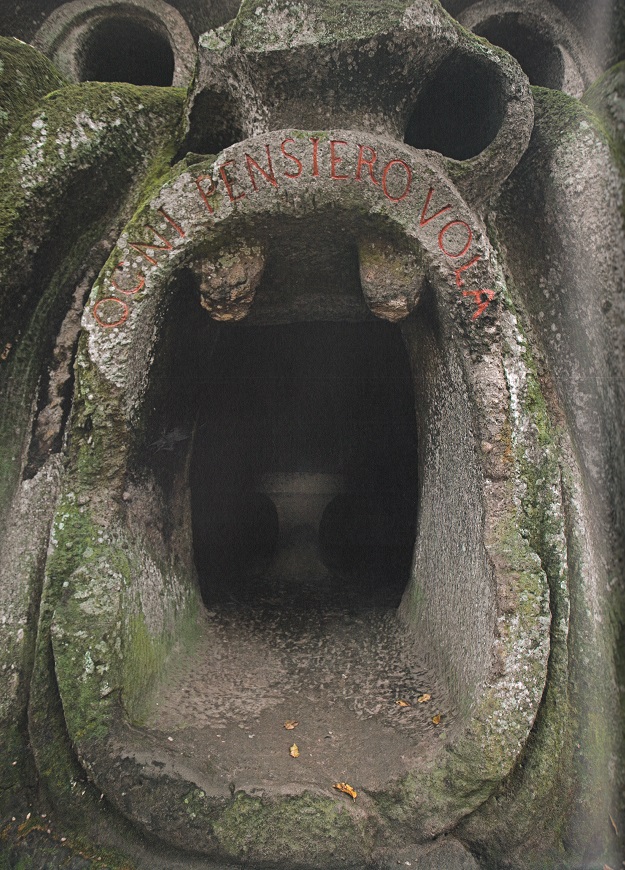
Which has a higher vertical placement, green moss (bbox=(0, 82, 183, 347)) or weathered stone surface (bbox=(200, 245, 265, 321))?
green moss (bbox=(0, 82, 183, 347))

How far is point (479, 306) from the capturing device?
1.96 meters

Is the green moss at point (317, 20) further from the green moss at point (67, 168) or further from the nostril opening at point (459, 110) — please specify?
the green moss at point (67, 168)

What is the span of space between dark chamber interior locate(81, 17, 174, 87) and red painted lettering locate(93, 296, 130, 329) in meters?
2.54

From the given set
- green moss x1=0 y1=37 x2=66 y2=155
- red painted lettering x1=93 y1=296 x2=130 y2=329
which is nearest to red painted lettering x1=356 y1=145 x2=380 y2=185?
red painted lettering x1=93 y1=296 x2=130 y2=329

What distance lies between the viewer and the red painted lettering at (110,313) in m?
1.98

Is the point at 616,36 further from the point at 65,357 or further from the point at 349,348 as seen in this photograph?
the point at 349,348

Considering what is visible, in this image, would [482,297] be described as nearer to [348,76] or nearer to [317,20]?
[348,76]

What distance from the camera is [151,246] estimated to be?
1.99 metres

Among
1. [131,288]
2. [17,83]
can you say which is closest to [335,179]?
[131,288]

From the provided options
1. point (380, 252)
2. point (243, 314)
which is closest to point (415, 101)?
point (380, 252)

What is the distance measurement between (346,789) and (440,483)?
49.6 inches

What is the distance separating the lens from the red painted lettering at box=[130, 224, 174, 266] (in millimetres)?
1982

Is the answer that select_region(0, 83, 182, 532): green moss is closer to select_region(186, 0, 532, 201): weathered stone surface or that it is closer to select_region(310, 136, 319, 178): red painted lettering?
select_region(186, 0, 532, 201): weathered stone surface

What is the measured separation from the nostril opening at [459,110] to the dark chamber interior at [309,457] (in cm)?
160
